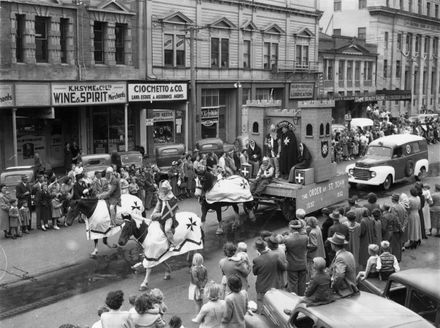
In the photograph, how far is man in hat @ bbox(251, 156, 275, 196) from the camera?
17672 mm

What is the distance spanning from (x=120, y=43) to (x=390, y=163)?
622 inches

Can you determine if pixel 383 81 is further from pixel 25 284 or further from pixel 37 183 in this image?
pixel 25 284

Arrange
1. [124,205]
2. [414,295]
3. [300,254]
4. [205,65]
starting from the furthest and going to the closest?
1. [205,65]
2. [124,205]
3. [300,254]
4. [414,295]

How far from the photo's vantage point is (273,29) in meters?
41.8

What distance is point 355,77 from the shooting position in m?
54.5

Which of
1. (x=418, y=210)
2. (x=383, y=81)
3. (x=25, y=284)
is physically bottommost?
(x=25, y=284)

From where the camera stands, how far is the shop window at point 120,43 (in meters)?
31.4

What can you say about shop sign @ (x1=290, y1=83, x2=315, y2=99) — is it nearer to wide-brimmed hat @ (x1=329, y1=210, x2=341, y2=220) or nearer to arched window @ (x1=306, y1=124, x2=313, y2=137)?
arched window @ (x1=306, y1=124, x2=313, y2=137)

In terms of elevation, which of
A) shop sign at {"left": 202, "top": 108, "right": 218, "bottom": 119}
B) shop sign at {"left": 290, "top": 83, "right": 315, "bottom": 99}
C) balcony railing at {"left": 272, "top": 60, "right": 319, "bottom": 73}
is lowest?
shop sign at {"left": 202, "top": 108, "right": 218, "bottom": 119}

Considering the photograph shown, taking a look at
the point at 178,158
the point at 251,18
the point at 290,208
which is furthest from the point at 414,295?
the point at 251,18

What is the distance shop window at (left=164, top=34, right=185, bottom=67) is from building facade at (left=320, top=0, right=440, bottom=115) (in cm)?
2400

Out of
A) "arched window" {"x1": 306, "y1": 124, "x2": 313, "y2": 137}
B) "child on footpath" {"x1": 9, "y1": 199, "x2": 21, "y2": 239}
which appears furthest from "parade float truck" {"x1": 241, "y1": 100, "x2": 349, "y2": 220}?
"child on footpath" {"x1": 9, "y1": 199, "x2": 21, "y2": 239}

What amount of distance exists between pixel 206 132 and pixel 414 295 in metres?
30.3

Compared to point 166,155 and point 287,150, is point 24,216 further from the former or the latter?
point 166,155
